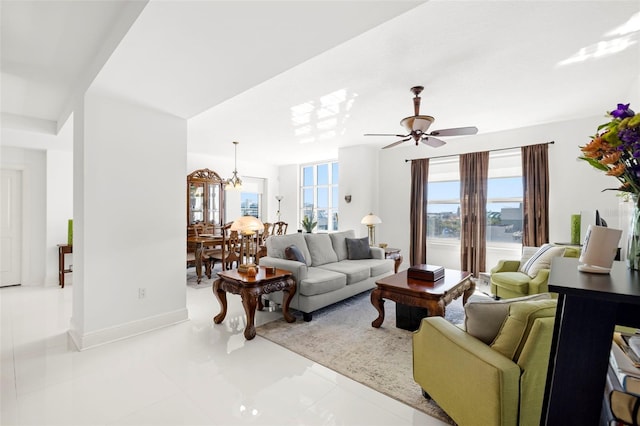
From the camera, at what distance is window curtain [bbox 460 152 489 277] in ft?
17.3

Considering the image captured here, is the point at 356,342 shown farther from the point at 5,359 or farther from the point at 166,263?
the point at 5,359

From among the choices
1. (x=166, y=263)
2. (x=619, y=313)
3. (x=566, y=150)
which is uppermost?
(x=566, y=150)

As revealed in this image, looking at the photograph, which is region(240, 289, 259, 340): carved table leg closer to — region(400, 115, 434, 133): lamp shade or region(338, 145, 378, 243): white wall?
region(400, 115, 434, 133): lamp shade

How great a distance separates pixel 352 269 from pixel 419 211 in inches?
103

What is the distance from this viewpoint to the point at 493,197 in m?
5.39

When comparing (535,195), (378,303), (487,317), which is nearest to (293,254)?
(378,303)

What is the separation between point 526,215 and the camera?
490 centimetres

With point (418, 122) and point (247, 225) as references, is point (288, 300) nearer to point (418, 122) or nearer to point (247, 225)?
point (247, 225)

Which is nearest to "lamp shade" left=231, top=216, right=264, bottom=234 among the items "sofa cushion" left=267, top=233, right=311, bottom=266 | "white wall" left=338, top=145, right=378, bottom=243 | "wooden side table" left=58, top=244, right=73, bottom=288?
"sofa cushion" left=267, top=233, right=311, bottom=266

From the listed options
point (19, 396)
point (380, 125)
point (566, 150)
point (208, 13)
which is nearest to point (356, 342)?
point (19, 396)

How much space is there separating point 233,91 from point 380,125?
284 cm

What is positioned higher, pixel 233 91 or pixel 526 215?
pixel 233 91

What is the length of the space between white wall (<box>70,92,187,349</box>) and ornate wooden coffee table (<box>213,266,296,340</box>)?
Answer: 0.57 metres

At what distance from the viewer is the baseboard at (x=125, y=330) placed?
9.18 ft
